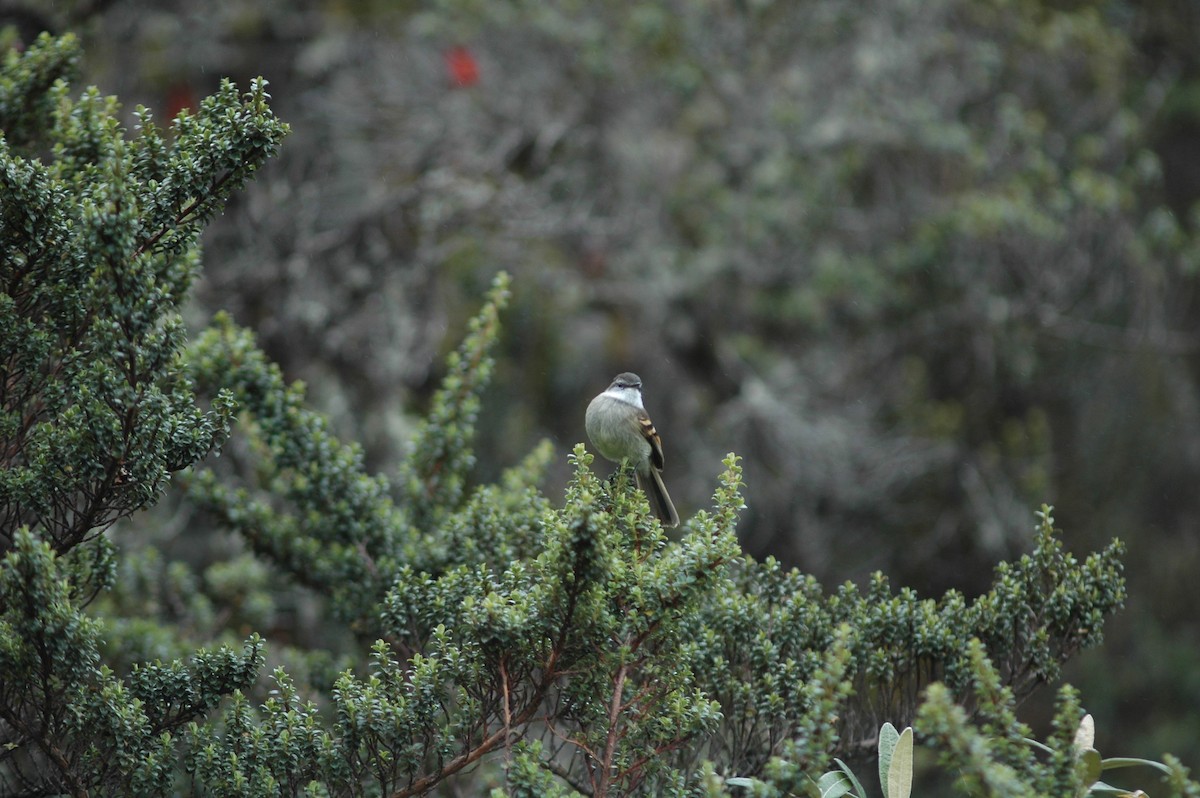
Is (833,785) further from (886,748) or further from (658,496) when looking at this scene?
(658,496)

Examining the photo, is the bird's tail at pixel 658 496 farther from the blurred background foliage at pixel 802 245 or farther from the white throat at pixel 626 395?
the blurred background foliage at pixel 802 245

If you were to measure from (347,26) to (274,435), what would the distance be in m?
7.41

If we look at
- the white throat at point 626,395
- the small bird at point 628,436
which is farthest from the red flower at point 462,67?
the small bird at point 628,436

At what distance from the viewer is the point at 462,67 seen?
10539mm

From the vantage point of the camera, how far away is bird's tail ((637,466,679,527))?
5363mm

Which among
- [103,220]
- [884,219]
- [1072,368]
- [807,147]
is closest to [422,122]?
[807,147]

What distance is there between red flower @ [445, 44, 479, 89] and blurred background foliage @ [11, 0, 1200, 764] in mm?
52

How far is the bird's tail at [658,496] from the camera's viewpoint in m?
5.36

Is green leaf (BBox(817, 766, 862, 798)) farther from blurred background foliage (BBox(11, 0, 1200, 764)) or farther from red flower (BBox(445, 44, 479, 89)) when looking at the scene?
red flower (BBox(445, 44, 479, 89))

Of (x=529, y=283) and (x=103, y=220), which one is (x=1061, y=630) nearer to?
(x=103, y=220)

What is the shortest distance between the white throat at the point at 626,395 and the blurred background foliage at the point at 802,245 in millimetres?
4099

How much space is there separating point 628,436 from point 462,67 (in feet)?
21.1

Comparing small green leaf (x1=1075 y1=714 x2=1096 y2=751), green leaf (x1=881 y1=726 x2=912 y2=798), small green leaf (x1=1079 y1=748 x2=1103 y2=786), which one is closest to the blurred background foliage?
green leaf (x1=881 y1=726 x2=912 y2=798)

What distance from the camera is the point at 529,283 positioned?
10.8 metres
